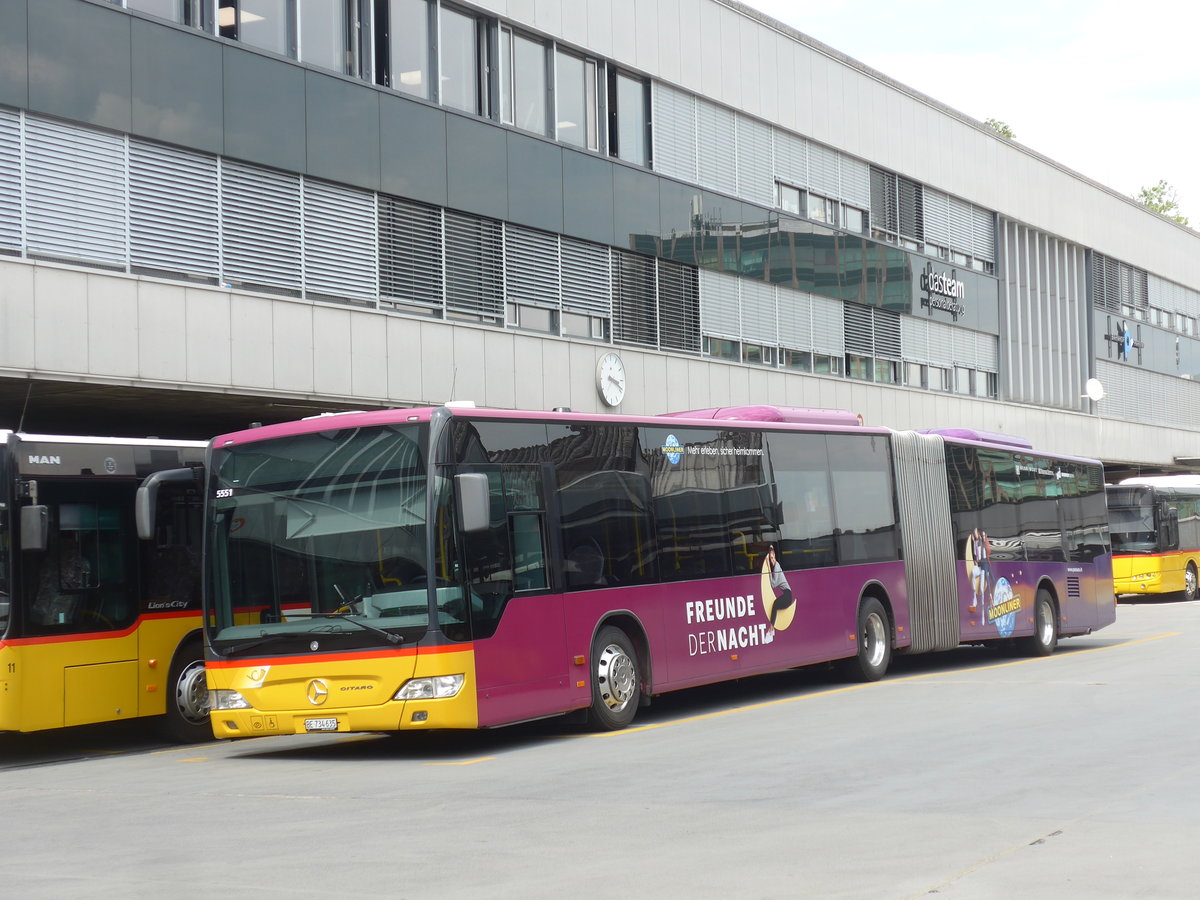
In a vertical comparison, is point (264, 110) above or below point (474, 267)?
above

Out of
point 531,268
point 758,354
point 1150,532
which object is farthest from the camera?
point 1150,532

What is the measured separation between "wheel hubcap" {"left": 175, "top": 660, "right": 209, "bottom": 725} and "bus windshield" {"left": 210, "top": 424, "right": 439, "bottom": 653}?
216 centimetres

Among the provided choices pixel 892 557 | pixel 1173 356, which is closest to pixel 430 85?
pixel 892 557

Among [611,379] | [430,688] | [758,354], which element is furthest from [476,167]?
[430,688]

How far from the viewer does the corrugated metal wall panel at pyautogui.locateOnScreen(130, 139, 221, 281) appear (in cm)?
1956

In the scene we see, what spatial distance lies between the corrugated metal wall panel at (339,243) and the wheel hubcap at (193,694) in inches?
326

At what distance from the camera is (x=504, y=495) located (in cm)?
1280

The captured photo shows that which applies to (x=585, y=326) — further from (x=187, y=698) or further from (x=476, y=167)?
(x=187, y=698)

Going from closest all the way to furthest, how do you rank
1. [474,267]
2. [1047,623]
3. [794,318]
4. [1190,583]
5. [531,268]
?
1. [1047,623]
2. [474,267]
3. [531,268]
4. [794,318]
5. [1190,583]

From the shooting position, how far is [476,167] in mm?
24891


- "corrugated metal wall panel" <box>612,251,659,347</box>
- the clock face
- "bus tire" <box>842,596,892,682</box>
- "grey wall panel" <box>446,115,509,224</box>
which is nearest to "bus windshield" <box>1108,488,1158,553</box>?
"corrugated metal wall panel" <box>612,251,659,347</box>

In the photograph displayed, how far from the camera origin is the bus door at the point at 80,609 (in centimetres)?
1316

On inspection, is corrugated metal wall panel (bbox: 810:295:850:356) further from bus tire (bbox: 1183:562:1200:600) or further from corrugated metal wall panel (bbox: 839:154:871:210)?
bus tire (bbox: 1183:562:1200:600)

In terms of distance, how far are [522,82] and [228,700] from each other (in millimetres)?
16236
